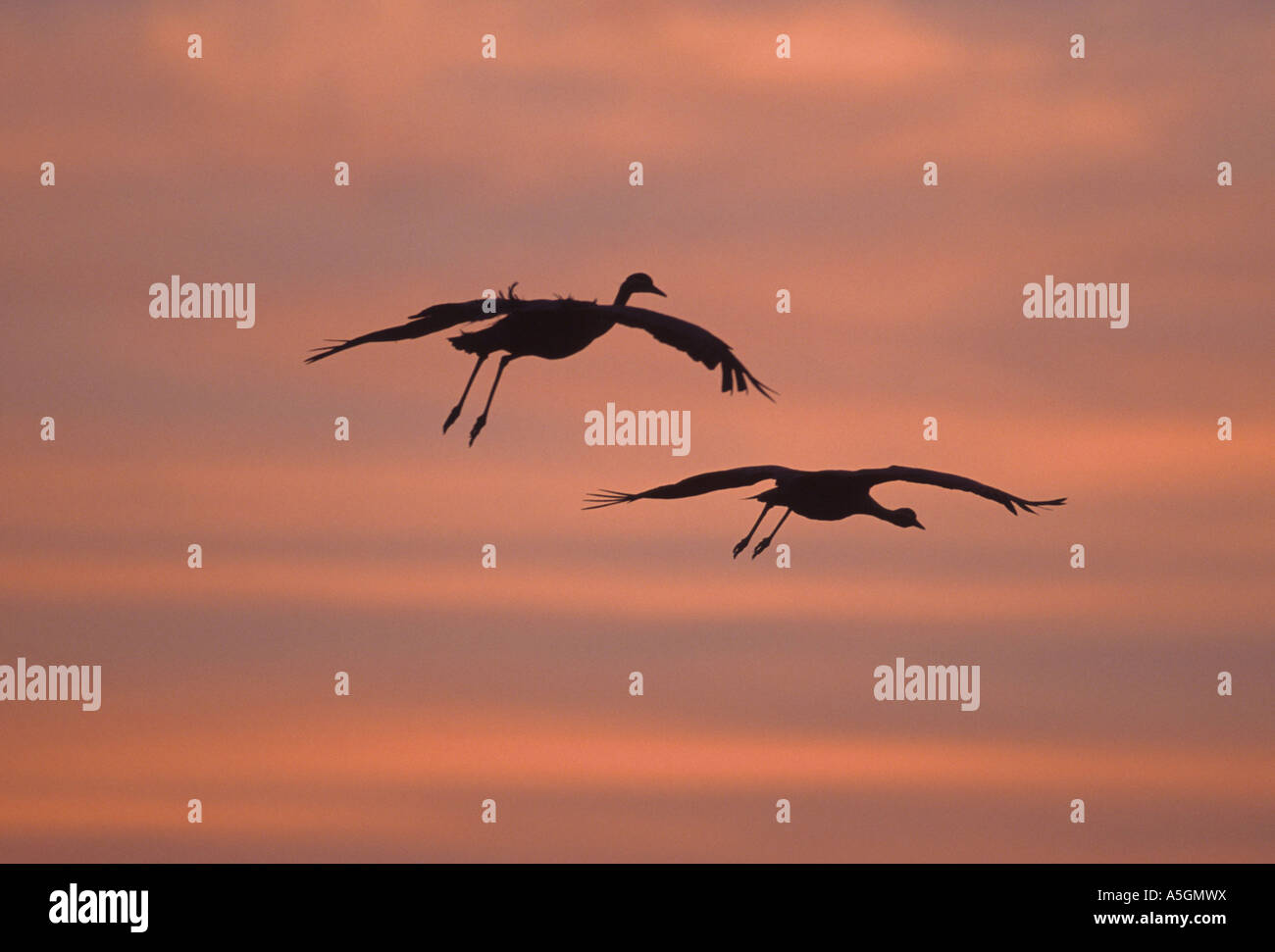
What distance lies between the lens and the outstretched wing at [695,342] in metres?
32.1

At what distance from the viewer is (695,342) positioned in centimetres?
3234

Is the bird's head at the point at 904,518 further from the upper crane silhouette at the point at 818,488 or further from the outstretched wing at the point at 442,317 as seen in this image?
the outstretched wing at the point at 442,317

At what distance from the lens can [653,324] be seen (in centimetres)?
3256

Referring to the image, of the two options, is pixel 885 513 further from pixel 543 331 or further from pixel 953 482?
pixel 543 331

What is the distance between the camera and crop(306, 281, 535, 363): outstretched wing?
32.7 meters

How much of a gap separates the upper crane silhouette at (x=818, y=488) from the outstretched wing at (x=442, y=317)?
451cm

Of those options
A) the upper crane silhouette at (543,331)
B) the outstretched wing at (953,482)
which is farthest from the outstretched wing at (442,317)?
the outstretched wing at (953,482)

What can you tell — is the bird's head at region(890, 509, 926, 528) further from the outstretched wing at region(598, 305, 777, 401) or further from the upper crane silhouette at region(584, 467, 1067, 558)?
the outstretched wing at region(598, 305, 777, 401)

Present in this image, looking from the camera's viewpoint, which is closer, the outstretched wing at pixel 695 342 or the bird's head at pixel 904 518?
the outstretched wing at pixel 695 342
